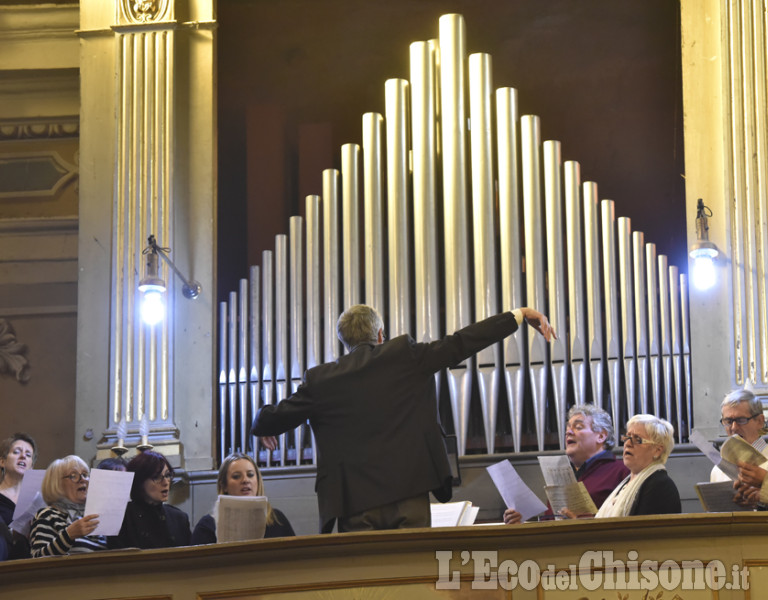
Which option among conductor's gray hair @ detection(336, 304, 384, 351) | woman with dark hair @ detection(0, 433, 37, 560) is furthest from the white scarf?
woman with dark hair @ detection(0, 433, 37, 560)

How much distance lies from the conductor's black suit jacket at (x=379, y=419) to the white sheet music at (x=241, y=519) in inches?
8.7

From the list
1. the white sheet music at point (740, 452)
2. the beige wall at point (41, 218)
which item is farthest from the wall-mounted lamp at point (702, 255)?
the beige wall at point (41, 218)

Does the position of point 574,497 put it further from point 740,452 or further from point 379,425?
point 379,425

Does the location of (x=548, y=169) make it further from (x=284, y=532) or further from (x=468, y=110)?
(x=284, y=532)

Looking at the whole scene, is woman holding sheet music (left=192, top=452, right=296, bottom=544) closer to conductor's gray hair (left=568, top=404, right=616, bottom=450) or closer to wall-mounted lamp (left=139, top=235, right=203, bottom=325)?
conductor's gray hair (left=568, top=404, right=616, bottom=450)

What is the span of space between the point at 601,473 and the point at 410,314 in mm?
1521

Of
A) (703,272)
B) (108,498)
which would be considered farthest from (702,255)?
(108,498)

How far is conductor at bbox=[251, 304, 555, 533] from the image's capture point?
16.2 ft

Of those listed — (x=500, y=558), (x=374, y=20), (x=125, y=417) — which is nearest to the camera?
(x=500, y=558)

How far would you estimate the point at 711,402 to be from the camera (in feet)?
21.8

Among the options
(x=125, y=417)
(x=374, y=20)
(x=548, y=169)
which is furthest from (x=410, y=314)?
(x=374, y=20)

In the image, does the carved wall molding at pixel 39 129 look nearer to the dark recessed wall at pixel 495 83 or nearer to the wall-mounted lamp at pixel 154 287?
the dark recessed wall at pixel 495 83

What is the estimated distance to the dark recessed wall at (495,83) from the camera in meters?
7.84

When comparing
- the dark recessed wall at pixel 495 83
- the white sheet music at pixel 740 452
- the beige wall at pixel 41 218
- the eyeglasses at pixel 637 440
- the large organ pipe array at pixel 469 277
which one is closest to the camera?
the white sheet music at pixel 740 452
